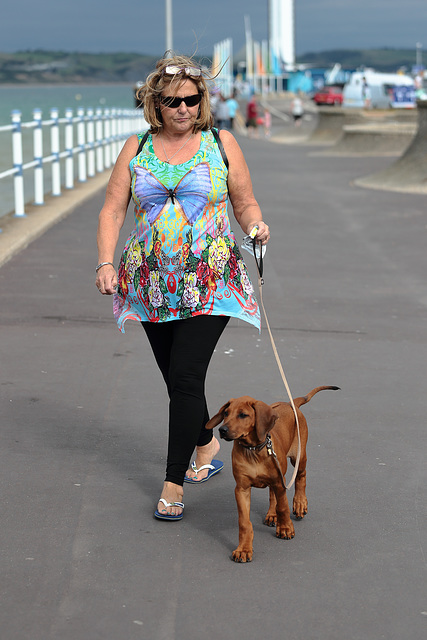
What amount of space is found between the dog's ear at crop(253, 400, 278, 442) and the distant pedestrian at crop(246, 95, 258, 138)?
128 feet

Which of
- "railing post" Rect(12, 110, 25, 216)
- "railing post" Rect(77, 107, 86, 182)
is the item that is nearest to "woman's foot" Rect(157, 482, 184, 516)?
"railing post" Rect(12, 110, 25, 216)

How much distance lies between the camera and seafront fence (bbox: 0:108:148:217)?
13.7m

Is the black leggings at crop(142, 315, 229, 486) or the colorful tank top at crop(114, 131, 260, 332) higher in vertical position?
the colorful tank top at crop(114, 131, 260, 332)

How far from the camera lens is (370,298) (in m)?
9.23

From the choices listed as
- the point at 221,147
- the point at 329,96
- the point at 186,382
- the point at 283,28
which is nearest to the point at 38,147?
the point at 221,147

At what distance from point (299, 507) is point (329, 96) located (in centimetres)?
8612

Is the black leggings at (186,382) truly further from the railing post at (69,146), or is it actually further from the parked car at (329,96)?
the parked car at (329,96)

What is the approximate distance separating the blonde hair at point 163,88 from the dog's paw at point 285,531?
1.64 metres

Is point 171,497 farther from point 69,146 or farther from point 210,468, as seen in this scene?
point 69,146

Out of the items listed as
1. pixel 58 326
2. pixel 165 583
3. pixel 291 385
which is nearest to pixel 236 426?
pixel 165 583

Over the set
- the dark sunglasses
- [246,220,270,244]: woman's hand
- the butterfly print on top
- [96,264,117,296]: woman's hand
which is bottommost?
[96,264,117,296]: woman's hand

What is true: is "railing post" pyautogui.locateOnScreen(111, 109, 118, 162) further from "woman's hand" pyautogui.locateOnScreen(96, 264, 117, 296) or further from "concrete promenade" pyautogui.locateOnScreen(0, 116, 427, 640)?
"woman's hand" pyautogui.locateOnScreen(96, 264, 117, 296)

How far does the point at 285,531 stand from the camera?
4.12 metres

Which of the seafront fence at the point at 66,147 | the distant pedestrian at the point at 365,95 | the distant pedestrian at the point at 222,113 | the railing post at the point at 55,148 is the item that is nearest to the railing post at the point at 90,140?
the seafront fence at the point at 66,147
